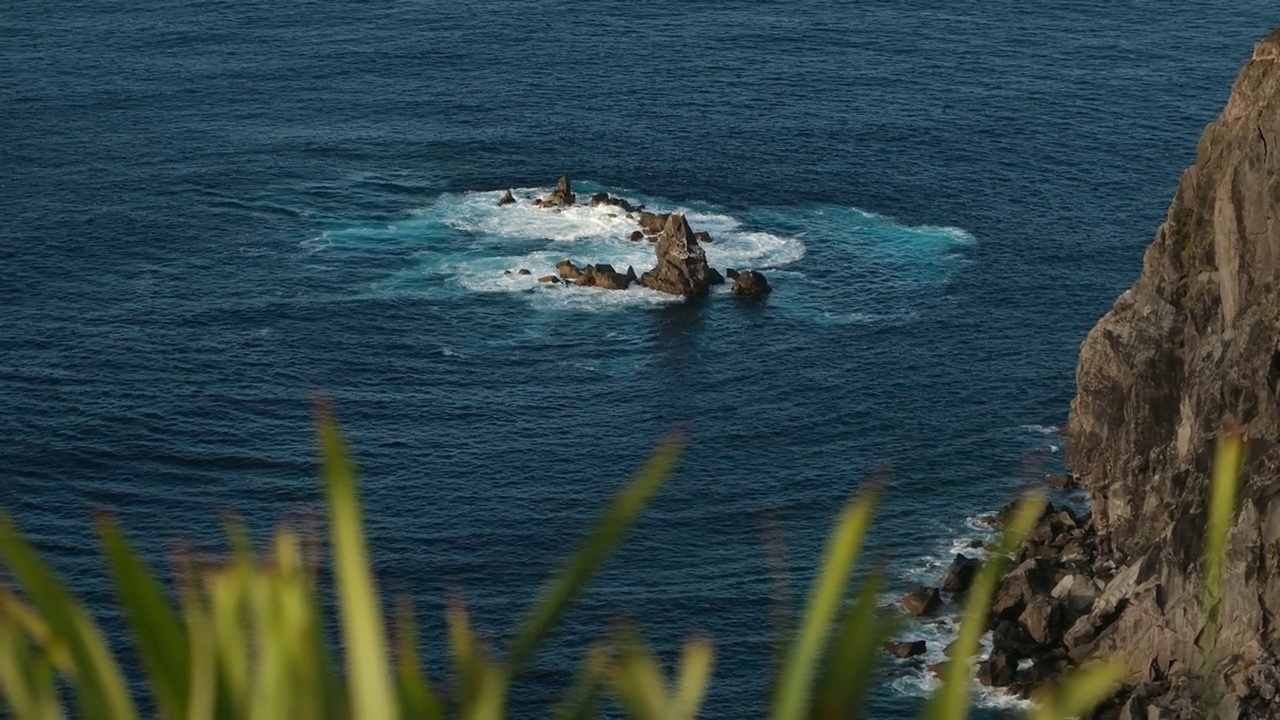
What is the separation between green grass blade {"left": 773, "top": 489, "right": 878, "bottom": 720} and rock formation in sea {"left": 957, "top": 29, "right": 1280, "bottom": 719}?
9697cm

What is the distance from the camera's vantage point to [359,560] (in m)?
11.7

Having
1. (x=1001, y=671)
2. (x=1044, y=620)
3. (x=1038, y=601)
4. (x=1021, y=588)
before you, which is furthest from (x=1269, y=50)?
(x=1001, y=671)

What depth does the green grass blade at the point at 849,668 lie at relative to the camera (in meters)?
12.0

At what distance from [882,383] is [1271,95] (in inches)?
2179

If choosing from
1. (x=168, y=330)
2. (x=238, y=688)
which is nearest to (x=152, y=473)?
(x=168, y=330)

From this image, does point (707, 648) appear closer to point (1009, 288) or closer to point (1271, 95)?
point (1271, 95)

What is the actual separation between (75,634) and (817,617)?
4.58 meters

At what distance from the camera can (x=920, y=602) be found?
13475 cm

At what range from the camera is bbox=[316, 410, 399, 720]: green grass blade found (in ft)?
37.9

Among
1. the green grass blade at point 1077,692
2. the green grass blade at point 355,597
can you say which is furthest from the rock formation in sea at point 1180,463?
the green grass blade at point 355,597

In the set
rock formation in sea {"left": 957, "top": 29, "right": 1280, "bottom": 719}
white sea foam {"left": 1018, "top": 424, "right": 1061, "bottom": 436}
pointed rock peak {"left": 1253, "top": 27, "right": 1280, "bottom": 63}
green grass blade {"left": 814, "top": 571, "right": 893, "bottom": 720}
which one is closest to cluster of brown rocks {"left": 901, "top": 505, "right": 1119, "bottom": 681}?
rock formation in sea {"left": 957, "top": 29, "right": 1280, "bottom": 719}

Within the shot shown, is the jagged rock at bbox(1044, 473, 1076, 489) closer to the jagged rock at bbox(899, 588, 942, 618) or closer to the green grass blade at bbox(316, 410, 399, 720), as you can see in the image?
the jagged rock at bbox(899, 588, 942, 618)

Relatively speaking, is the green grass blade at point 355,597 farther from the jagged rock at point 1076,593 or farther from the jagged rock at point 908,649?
the jagged rock at point 1076,593

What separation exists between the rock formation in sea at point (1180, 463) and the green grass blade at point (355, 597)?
9826cm
